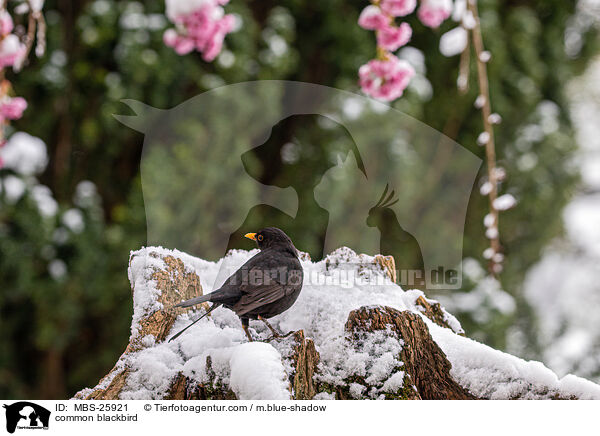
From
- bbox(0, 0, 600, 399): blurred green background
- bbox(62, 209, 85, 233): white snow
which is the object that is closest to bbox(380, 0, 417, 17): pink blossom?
bbox(0, 0, 600, 399): blurred green background

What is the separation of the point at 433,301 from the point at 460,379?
12 cm

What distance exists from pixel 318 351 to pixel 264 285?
88 mm

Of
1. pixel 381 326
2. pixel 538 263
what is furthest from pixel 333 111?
pixel 538 263

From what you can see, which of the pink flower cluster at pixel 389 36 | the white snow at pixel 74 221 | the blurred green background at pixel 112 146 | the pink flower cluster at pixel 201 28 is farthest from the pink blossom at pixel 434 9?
the white snow at pixel 74 221

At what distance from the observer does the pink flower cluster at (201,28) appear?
Answer: 62 cm

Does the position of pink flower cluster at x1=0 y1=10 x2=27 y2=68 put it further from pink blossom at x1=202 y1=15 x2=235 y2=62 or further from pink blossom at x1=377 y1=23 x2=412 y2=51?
pink blossom at x1=377 y1=23 x2=412 y2=51

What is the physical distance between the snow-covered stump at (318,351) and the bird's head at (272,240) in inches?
2.0

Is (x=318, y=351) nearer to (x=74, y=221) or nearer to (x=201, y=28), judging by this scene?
(x=201, y=28)

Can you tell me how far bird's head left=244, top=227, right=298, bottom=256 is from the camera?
487 mm

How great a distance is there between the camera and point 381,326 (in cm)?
50
